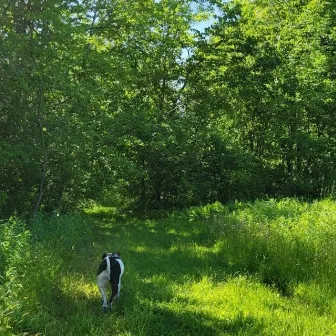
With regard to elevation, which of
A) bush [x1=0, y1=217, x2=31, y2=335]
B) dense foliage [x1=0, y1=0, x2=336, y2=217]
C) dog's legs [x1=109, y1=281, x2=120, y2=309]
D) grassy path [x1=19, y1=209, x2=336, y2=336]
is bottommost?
grassy path [x1=19, y1=209, x2=336, y2=336]

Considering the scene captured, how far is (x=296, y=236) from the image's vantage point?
259 inches

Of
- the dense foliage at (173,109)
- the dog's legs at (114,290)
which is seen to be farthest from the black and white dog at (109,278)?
the dense foliage at (173,109)

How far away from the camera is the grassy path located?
4336 millimetres

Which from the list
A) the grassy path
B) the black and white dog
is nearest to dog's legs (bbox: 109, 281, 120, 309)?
the black and white dog

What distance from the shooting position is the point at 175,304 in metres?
5.00

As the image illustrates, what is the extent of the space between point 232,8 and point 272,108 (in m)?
4.10

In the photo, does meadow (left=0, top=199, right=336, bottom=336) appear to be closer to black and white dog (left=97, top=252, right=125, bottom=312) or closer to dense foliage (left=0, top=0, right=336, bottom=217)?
black and white dog (left=97, top=252, right=125, bottom=312)

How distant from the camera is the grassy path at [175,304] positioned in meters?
4.34

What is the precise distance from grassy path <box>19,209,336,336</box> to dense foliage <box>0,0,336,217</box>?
3.23 meters

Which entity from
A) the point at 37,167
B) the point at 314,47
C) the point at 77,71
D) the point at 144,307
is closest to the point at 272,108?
the point at 314,47

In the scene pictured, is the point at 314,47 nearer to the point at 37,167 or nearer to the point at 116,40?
the point at 116,40

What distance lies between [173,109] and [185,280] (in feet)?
33.1

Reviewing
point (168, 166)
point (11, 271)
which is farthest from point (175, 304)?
point (168, 166)

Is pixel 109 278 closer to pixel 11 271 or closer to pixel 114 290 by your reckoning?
pixel 114 290
